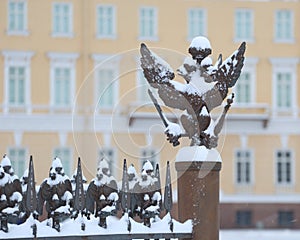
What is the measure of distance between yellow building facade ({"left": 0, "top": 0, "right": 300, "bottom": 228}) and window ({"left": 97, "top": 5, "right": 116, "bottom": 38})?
3cm

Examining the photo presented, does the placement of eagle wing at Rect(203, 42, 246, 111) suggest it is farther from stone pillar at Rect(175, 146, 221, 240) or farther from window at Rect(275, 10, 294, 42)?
window at Rect(275, 10, 294, 42)

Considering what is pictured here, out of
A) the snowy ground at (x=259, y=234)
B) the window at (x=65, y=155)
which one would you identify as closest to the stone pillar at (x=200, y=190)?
the snowy ground at (x=259, y=234)

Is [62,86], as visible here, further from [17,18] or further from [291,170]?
[291,170]

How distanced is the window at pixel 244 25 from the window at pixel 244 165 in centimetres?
395

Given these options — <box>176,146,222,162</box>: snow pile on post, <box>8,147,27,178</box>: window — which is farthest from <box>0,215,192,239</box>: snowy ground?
<box>8,147,27,178</box>: window

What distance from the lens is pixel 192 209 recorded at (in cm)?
433

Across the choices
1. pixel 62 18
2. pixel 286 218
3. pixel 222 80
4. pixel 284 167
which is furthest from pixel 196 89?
pixel 284 167

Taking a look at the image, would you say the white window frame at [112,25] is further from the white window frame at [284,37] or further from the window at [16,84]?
the white window frame at [284,37]

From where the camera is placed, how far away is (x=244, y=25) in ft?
79.0

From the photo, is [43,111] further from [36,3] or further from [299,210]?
[299,210]

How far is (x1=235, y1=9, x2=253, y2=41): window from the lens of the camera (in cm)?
2406

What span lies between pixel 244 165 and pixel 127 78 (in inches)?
195

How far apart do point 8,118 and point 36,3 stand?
12.8 feet

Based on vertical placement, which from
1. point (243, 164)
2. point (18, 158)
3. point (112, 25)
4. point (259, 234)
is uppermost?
point (112, 25)
